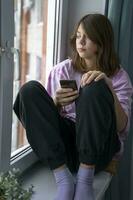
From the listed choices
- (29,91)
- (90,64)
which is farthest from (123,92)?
(29,91)

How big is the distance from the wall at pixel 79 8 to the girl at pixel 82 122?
28 cm

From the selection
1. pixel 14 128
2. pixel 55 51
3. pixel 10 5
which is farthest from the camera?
pixel 55 51

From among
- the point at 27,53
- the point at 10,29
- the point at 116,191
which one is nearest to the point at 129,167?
the point at 116,191

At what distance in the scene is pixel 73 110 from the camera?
1604 mm

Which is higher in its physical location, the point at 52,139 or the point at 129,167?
the point at 52,139

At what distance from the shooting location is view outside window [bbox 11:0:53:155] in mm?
1464

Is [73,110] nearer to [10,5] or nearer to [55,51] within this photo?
[55,51]

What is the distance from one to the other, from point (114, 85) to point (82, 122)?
12.4 inches

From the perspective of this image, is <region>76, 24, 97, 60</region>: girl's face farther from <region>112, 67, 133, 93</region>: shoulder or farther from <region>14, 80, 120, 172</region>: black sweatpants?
<region>14, 80, 120, 172</region>: black sweatpants

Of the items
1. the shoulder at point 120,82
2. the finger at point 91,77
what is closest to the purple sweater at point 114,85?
→ the shoulder at point 120,82

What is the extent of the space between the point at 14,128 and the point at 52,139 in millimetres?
263

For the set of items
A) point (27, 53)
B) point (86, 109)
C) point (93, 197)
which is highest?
point (27, 53)

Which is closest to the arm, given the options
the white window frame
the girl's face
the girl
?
the girl

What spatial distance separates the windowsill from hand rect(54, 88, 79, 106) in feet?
1.03
